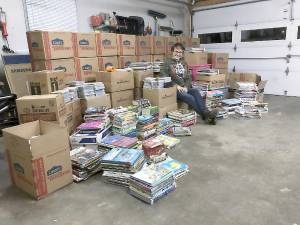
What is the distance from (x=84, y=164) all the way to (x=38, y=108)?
2.67ft

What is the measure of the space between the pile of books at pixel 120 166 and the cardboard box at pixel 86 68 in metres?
2.09

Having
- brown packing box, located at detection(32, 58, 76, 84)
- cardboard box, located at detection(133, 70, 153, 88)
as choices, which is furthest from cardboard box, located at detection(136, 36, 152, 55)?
brown packing box, located at detection(32, 58, 76, 84)

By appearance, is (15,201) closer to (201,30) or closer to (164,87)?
(164,87)

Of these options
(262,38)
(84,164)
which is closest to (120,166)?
(84,164)

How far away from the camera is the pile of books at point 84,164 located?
235 cm

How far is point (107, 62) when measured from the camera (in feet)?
14.6

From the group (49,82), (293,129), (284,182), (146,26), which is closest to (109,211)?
(284,182)

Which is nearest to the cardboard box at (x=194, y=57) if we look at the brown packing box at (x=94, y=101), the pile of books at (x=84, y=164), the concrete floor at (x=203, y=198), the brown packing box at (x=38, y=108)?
the brown packing box at (x=94, y=101)

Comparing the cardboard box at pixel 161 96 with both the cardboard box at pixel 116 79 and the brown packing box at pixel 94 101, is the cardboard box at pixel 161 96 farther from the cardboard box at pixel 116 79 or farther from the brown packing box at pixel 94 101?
the brown packing box at pixel 94 101

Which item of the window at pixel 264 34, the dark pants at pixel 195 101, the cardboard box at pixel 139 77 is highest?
the window at pixel 264 34

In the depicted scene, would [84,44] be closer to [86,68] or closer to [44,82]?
[86,68]

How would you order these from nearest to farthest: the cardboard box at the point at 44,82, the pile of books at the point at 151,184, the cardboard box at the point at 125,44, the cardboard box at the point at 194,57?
the pile of books at the point at 151,184 → the cardboard box at the point at 44,82 → the cardboard box at the point at 125,44 → the cardboard box at the point at 194,57

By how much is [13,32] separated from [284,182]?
14.3ft

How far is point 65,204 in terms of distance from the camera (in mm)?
1996
